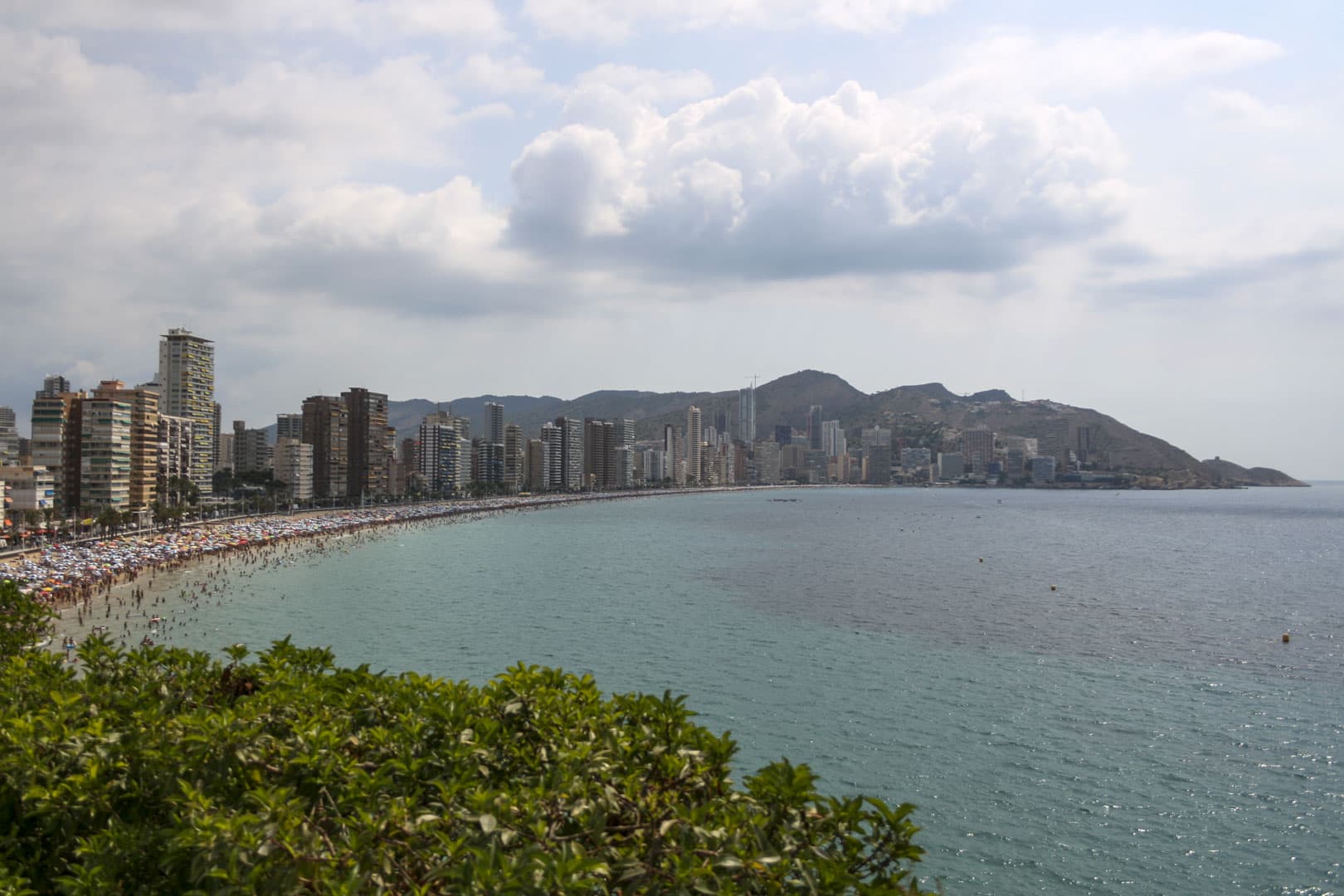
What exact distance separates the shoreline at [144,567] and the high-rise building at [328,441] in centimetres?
4451

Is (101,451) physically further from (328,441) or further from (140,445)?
(328,441)

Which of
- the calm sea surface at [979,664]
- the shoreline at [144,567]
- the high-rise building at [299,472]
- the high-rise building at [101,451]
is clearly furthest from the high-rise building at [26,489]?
the high-rise building at [299,472]

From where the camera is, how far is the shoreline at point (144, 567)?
4909 centimetres

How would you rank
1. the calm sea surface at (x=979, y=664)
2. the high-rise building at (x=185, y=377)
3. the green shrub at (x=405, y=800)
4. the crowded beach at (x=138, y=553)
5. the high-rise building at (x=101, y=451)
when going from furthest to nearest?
the high-rise building at (x=185, y=377), the high-rise building at (x=101, y=451), the crowded beach at (x=138, y=553), the calm sea surface at (x=979, y=664), the green shrub at (x=405, y=800)

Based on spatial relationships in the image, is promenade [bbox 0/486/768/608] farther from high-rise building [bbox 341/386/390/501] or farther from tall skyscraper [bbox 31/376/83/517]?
high-rise building [bbox 341/386/390/501]

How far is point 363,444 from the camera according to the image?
559ft

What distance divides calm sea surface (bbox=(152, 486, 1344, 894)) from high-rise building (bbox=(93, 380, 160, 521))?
1268 inches

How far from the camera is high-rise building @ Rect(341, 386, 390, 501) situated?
170 metres

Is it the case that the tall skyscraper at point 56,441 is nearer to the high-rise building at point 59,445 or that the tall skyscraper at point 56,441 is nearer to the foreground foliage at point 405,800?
the high-rise building at point 59,445

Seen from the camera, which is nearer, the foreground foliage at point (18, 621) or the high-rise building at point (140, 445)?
the foreground foliage at point (18, 621)

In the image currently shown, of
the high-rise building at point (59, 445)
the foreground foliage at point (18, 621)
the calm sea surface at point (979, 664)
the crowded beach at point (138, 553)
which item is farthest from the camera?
the high-rise building at point (59, 445)

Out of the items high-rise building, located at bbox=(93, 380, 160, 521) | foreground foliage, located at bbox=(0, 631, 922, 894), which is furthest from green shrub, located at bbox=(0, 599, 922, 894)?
high-rise building, located at bbox=(93, 380, 160, 521)

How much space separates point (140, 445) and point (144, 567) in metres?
39.3

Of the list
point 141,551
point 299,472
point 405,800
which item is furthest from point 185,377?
point 405,800
